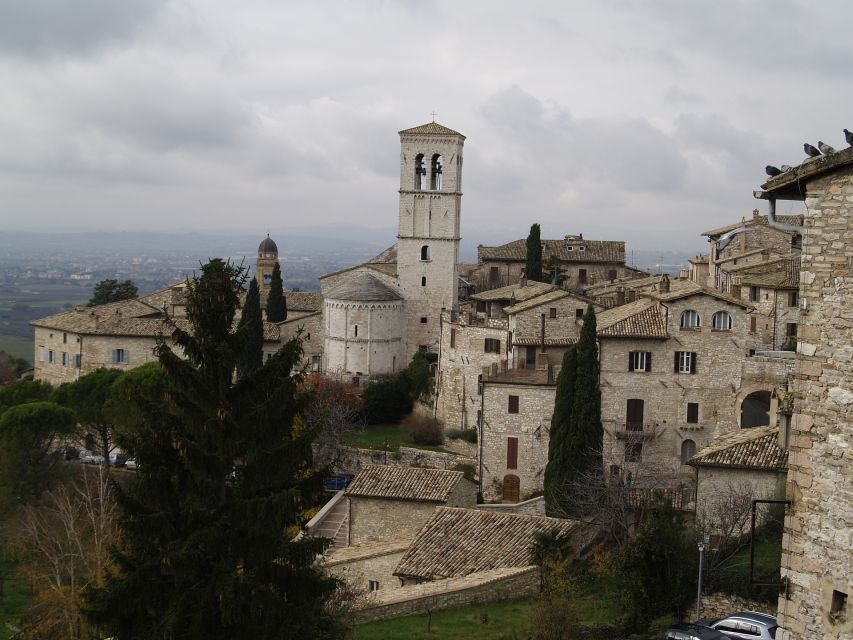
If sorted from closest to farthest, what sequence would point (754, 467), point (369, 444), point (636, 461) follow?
1. point (754, 467)
2. point (636, 461)
3. point (369, 444)

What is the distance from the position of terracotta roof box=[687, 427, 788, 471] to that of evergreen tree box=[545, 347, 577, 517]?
685cm

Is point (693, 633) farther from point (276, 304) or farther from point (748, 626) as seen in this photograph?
point (276, 304)

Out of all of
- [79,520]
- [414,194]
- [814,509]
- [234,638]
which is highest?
[414,194]

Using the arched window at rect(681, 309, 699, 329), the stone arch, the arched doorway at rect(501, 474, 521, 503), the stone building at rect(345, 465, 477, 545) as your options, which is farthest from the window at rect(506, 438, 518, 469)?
the stone arch

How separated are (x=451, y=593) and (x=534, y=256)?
1443 inches

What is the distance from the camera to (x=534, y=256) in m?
57.3

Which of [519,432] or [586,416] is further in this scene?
[519,432]

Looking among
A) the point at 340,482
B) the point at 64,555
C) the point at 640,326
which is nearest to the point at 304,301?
the point at 340,482

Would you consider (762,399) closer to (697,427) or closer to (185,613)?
(697,427)

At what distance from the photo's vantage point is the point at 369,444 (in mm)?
43188

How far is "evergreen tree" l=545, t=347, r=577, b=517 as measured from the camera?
30891 mm

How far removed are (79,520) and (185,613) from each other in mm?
18812

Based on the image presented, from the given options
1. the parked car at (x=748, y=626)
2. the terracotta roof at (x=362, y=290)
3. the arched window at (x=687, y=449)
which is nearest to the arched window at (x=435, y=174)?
the terracotta roof at (x=362, y=290)

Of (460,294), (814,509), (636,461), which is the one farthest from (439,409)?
(814,509)
